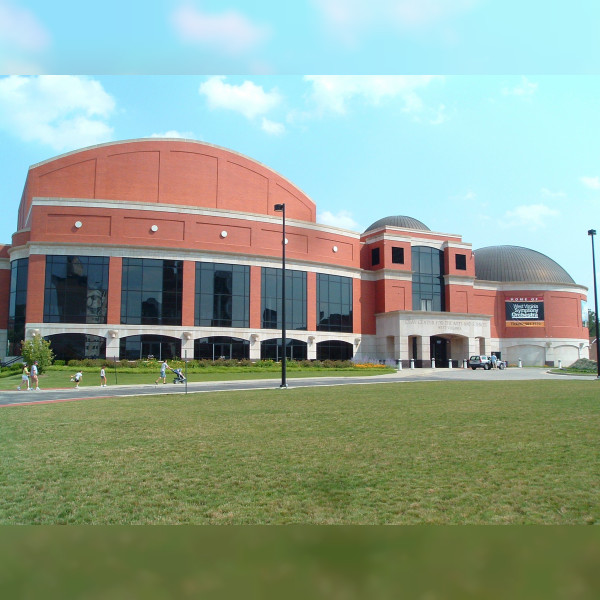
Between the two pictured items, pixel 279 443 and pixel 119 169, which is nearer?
pixel 279 443

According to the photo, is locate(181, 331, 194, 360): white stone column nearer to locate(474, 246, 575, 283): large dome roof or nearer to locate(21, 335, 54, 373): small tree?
locate(21, 335, 54, 373): small tree

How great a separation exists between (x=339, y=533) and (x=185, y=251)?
44.9m

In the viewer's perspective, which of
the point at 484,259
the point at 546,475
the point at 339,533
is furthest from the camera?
the point at 484,259

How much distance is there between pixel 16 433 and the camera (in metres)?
12.2

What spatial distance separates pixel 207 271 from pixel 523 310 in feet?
139

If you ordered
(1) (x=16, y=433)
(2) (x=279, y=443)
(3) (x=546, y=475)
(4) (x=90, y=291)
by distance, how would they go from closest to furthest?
(3) (x=546, y=475), (2) (x=279, y=443), (1) (x=16, y=433), (4) (x=90, y=291)

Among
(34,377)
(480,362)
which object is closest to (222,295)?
(34,377)

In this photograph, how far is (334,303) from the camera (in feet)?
185

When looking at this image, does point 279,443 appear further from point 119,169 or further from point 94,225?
point 119,169

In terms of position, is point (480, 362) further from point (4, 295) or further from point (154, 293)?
point (4, 295)

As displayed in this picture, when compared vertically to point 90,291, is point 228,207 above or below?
above

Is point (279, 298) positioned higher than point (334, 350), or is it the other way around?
point (279, 298)

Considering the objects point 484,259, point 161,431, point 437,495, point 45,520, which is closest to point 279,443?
point 161,431

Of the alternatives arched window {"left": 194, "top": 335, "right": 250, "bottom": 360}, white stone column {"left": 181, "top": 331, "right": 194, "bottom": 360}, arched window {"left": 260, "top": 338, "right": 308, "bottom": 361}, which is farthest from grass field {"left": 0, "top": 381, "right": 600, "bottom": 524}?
arched window {"left": 260, "top": 338, "right": 308, "bottom": 361}
